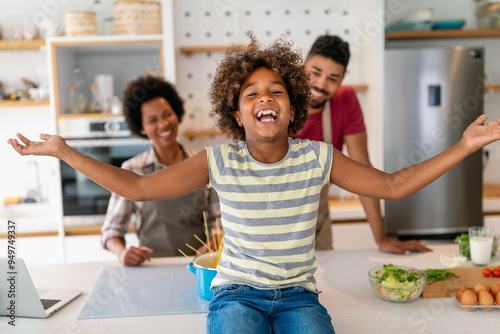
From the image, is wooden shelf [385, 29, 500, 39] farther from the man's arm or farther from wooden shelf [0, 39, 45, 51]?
wooden shelf [0, 39, 45, 51]

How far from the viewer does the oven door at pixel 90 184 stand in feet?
10.1

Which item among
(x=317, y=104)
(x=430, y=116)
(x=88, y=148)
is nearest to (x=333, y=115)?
(x=317, y=104)

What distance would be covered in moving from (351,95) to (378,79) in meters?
1.25

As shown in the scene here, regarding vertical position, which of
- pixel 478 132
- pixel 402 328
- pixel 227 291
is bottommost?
pixel 402 328

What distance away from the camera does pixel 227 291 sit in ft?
3.75

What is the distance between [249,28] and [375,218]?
211 cm

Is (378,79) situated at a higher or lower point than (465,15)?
lower

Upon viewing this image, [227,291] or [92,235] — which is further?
[92,235]

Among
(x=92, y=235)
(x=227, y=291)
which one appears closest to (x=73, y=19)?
(x=92, y=235)

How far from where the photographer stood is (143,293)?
1377 millimetres

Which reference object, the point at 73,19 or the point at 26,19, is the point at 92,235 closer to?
the point at 73,19

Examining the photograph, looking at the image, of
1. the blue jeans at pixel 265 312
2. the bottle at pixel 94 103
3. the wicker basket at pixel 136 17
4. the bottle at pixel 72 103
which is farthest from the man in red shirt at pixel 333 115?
the bottle at pixel 72 103

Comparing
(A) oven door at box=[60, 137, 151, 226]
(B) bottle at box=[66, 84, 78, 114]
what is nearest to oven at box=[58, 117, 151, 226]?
(A) oven door at box=[60, 137, 151, 226]

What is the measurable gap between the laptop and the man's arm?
111 cm
